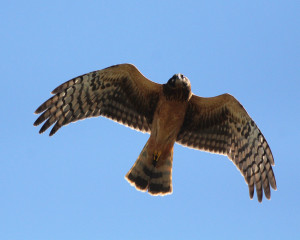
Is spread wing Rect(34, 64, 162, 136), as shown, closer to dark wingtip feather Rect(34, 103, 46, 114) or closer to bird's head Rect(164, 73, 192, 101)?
dark wingtip feather Rect(34, 103, 46, 114)

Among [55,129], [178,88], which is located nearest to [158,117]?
[178,88]

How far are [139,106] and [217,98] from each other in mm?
1506

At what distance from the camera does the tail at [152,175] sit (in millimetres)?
12773

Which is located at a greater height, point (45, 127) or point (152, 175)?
point (45, 127)

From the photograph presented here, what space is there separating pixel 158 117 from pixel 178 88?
0.74 meters

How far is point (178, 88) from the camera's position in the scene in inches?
479

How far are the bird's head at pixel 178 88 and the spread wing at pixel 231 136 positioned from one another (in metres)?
0.44

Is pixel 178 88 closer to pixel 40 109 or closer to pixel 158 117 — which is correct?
pixel 158 117

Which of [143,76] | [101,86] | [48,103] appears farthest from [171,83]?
[48,103]

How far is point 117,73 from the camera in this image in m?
12.6

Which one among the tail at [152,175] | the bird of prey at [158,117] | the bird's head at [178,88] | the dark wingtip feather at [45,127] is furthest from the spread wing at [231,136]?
the dark wingtip feather at [45,127]

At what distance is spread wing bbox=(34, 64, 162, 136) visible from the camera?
12562 mm

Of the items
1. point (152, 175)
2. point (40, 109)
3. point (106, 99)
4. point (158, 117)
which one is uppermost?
point (106, 99)

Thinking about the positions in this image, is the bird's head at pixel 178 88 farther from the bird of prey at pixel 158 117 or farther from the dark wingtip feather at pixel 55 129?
the dark wingtip feather at pixel 55 129
